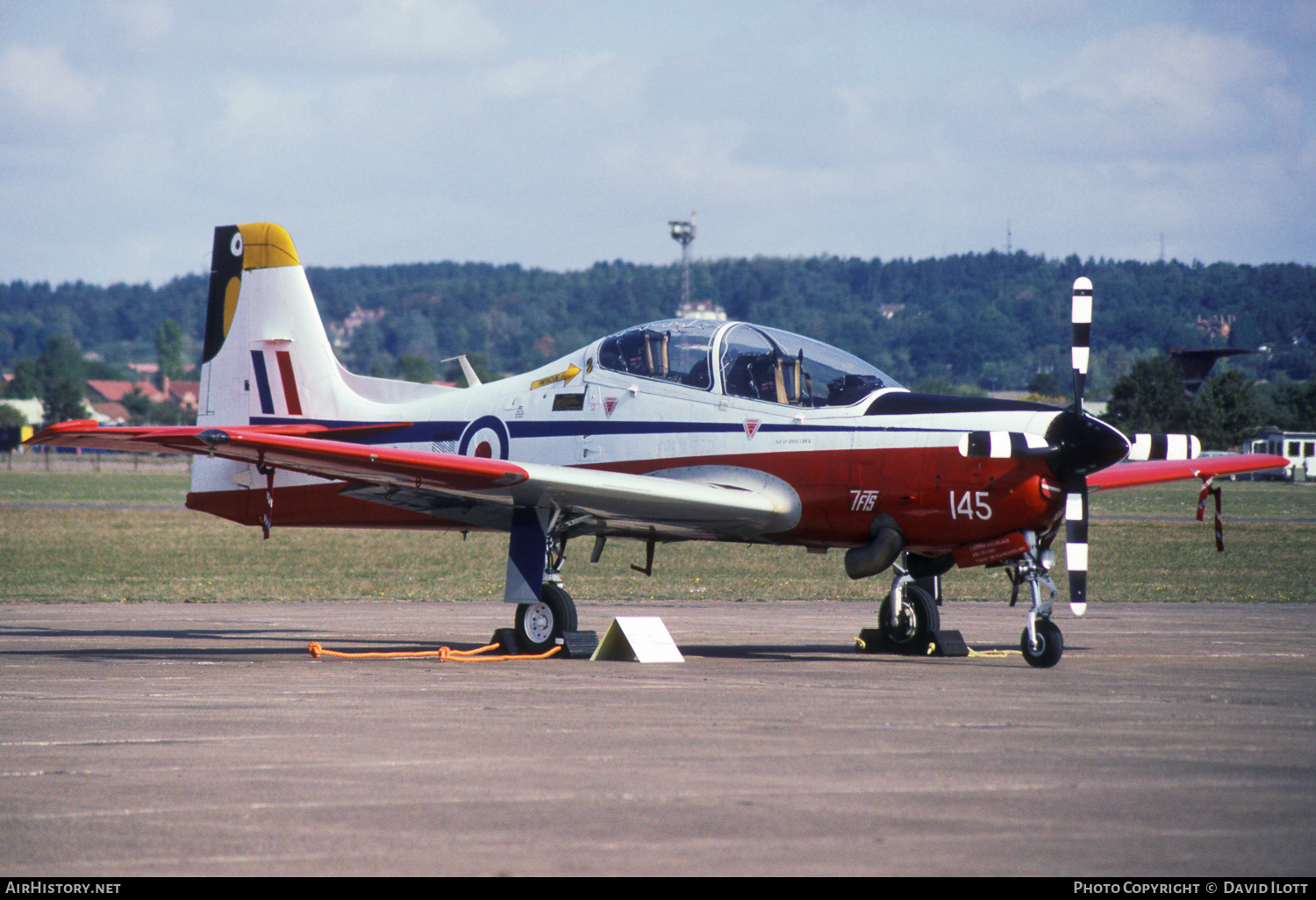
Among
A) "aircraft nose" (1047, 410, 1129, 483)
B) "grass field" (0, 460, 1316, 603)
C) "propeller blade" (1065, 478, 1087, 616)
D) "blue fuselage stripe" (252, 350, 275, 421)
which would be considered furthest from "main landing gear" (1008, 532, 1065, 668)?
"grass field" (0, 460, 1316, 603)

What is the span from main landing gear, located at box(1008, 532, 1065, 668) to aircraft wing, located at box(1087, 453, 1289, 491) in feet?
11.7

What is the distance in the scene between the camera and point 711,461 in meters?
12.3

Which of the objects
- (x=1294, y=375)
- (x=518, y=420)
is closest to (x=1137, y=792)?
(x=518, y=420)

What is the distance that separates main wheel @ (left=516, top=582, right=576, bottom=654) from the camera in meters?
12.3

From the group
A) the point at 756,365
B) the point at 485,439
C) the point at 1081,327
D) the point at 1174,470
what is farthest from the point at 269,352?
the point at 1174,470

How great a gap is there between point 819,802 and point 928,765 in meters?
1.03

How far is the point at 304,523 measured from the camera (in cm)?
1482

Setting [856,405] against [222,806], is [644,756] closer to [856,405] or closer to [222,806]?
[222,806]

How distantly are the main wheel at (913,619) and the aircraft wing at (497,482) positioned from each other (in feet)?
4.66

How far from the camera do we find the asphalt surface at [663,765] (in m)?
4.91

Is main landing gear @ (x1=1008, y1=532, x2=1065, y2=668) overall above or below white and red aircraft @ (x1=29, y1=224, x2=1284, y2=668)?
below

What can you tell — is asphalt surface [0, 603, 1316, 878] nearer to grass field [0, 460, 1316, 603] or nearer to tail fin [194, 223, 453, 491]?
tail fin [194, 223, 453, 491]

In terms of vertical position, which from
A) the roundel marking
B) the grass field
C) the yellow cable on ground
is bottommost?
the grass field

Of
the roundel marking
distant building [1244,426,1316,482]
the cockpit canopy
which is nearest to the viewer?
the cockpit canopy
